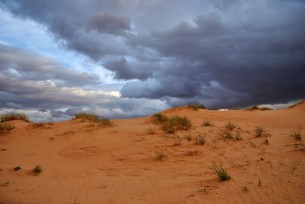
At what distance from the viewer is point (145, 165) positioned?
9727mm

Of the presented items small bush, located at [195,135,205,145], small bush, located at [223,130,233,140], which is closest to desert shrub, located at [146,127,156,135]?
small bush, located at [195,135,205,145]

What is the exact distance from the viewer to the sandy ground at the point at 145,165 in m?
7.00

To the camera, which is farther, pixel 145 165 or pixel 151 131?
pixel 151 131

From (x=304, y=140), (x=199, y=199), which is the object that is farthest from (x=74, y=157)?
(x=304, y=140)

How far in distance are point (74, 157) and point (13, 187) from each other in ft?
8.89

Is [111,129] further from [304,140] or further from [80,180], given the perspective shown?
[304,140]

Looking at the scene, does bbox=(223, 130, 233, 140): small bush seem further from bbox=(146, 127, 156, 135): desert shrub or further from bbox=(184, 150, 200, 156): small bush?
bbox=(146, 127, 156, 135): desert shrub

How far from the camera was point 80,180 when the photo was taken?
9055 mm

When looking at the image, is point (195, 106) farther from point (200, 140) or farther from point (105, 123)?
point (200, 140)

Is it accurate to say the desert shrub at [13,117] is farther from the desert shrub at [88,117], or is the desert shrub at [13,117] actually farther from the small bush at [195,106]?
the small bush at [195,106]

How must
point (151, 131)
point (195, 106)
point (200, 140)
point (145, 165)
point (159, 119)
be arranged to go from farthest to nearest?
1. point (195, 106)
2. point (159, 119)
3. point (151, 131)
4. point (200, 140)
5. point (145, 165)

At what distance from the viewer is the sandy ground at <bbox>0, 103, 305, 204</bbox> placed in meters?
7.00

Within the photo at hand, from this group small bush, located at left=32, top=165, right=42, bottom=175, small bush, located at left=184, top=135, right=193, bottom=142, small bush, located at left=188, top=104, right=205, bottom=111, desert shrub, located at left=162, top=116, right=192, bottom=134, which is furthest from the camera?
small bush, located at left=188, top=104, right=205, bottom=111

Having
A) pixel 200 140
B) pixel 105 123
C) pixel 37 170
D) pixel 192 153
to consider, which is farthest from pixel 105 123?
pixel 192 153
